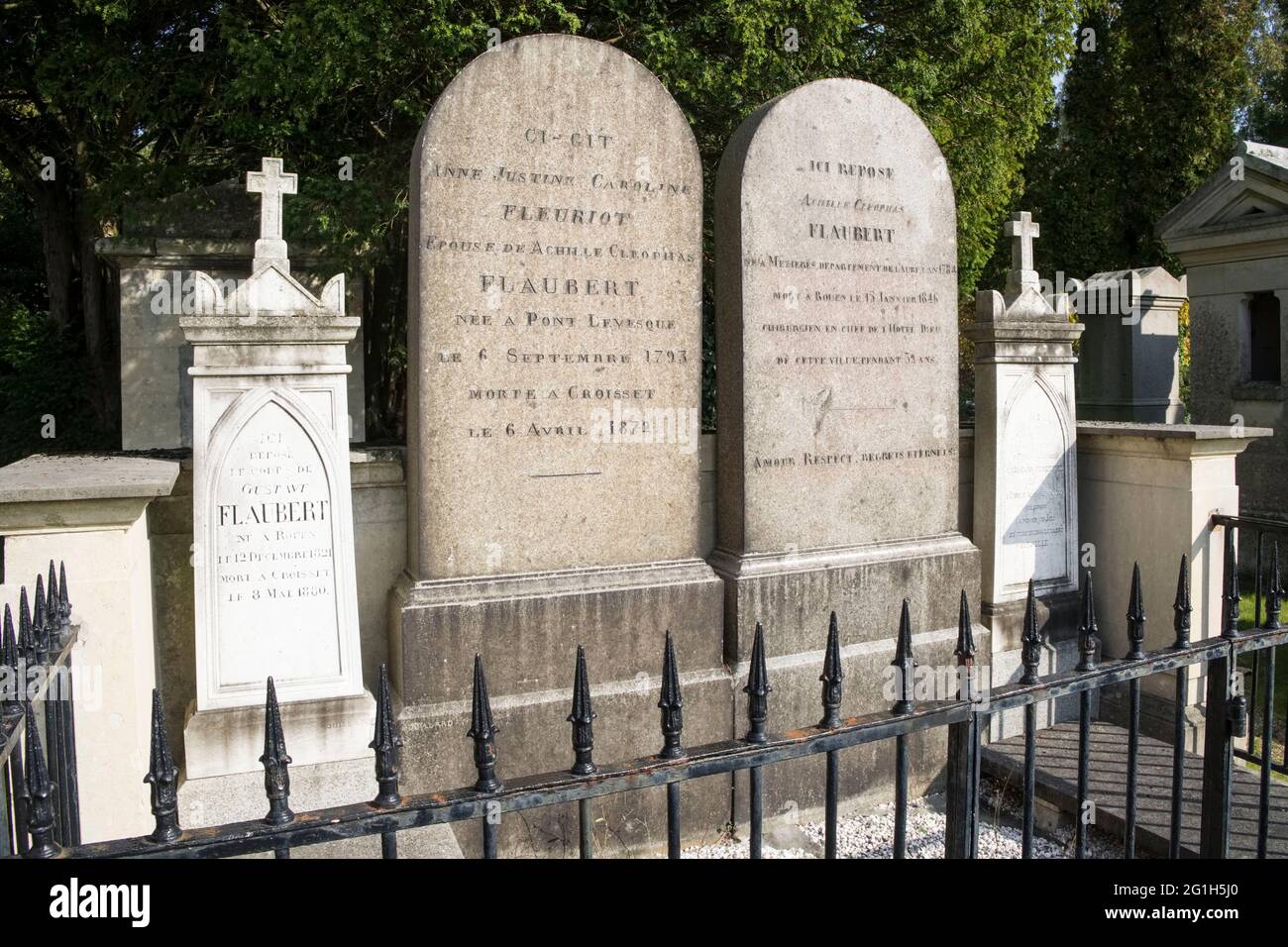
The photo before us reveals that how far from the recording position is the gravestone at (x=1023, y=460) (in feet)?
19.0

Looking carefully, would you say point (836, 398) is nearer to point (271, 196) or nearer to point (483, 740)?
point (271, 196)

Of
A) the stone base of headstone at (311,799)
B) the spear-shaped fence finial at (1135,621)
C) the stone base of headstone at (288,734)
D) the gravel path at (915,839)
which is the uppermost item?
the spear-shaped fence finial at (1135,621)

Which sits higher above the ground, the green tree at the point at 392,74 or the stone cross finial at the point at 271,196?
the green tree at the point at 392,74

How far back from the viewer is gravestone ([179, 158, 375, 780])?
4.20 m

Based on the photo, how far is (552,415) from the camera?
4.65 meters

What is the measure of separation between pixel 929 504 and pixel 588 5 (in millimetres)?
6058

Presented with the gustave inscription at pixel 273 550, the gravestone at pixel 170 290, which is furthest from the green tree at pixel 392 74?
the gustave inscription at pixel 273 550

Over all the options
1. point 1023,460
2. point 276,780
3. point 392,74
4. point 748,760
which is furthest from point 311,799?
point 392,74

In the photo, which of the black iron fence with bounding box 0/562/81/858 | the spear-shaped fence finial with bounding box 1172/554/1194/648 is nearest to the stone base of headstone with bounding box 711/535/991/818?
the spear-shaped fence finial with bounding box 1172/554/1194/648

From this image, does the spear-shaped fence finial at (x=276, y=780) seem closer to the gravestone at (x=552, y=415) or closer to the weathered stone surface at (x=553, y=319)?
the gravestone at (x=552, y=415)

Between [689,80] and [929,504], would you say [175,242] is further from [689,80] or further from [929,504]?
[929,504]

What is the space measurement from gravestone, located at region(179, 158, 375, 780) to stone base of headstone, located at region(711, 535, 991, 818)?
1805 mm
